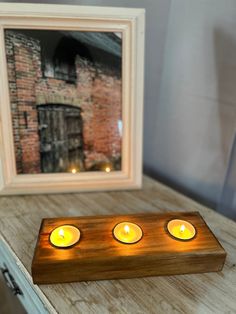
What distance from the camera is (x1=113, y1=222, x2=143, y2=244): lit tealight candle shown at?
53 cm

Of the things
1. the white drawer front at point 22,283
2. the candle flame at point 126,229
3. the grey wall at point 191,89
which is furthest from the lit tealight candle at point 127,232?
the grey wall at point 191,89

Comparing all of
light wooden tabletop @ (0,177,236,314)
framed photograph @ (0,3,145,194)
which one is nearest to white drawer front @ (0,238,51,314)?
light wooden tabletop @ (0,177,236,314)

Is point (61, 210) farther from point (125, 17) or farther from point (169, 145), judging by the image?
point (125, 17)

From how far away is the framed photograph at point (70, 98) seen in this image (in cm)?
63

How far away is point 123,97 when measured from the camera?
27.3 inches

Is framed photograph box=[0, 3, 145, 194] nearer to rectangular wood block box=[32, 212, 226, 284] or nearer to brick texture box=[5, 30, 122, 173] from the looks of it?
brick texture box=[5, 30, 122, 173]

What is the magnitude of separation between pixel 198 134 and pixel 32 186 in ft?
1.39

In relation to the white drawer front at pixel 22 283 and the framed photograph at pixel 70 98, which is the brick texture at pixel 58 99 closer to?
the framed photograph at pixel 70 98

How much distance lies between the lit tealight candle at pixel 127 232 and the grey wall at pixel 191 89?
29 cm

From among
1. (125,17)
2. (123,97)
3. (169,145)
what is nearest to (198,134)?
(169,145)

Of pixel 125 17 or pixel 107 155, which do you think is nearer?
pixel 125 17

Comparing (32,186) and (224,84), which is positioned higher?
(224,84)

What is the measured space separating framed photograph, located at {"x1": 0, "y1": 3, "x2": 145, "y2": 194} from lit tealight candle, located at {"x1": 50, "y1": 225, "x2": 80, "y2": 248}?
0.64 feet

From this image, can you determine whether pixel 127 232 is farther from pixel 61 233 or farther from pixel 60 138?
pixel 60 138
